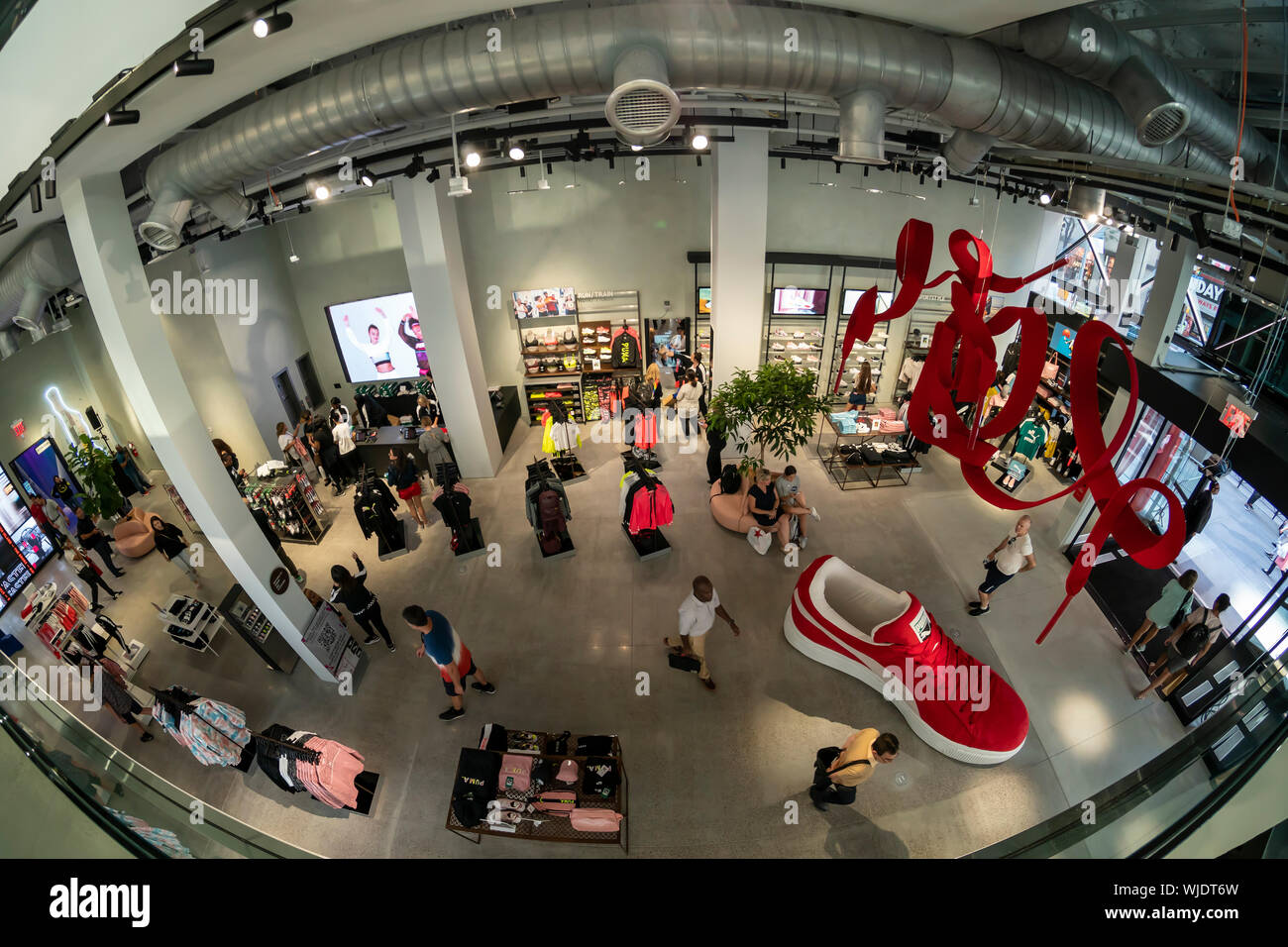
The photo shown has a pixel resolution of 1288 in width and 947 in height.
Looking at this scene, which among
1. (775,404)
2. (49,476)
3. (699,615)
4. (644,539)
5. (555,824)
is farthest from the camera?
(49,476)

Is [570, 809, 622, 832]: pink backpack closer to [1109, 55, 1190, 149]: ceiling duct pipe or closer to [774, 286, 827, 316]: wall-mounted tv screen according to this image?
[1109, 55, 1190, 149]: ceiling duct pipe

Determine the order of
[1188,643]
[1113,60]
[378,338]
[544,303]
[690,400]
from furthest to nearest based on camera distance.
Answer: [378,338], [544,303], [690,400], [1188,643], [1113,60]

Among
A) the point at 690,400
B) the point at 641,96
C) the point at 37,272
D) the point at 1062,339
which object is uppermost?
the point at 641,96

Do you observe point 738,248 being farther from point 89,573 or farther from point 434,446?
point 89,573

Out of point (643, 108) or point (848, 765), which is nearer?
point (643, 108)

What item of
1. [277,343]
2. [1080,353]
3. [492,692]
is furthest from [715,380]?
[277,343]

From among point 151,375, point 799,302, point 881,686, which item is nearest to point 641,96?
point 151,375

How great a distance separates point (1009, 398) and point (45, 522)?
38.7 feet

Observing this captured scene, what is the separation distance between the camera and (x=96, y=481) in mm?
8328

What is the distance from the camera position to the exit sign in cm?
516

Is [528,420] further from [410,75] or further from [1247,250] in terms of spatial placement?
[1247,250]

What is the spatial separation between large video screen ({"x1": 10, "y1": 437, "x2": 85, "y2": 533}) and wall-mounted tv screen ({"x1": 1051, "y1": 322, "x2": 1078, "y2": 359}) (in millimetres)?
15668

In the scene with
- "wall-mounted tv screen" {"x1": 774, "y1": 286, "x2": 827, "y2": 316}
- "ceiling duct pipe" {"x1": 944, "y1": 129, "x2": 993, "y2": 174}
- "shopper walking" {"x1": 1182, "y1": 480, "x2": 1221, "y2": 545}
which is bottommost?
"shopper walking" {"x1": 1182, "y1": 480, "x2": 1221, "y2": 545}

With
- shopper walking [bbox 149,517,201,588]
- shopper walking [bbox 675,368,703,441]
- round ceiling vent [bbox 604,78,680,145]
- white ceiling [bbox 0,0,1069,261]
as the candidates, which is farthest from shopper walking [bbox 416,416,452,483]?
round ceiling vent [bbox 604,78,680,145]
